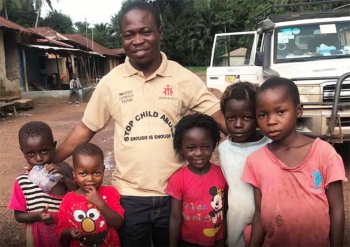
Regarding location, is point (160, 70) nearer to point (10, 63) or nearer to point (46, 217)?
point (46, 217)

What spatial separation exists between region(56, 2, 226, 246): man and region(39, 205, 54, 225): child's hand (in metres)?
0.38

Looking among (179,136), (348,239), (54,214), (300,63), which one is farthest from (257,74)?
(54,214)

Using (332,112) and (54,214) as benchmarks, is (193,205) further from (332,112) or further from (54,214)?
(332,112)

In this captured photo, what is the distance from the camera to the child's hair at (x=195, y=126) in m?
2.01

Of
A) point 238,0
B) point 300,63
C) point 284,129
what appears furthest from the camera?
point 238,0

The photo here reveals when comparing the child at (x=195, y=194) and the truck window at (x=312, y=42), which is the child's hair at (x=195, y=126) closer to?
the child at (x=195, y=194)

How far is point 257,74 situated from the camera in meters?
5.79

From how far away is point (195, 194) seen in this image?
1971 mm

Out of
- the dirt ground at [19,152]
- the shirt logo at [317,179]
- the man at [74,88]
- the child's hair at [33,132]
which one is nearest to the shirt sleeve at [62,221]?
the child's hair at [33,132]

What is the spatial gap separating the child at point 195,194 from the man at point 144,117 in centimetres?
6

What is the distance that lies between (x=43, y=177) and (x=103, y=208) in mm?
369

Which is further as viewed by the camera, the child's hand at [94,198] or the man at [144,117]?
the man at [144,117]

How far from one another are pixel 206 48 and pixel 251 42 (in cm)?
3294

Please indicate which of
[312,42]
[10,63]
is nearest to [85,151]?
[312,42]
